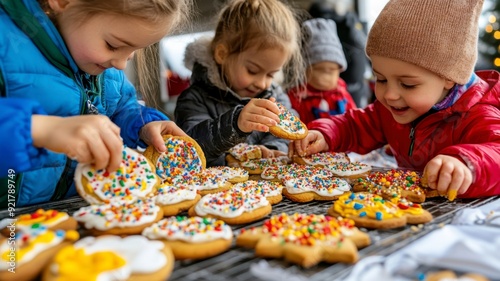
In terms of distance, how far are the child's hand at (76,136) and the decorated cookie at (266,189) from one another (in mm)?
504

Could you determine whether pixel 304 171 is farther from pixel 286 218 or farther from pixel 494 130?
pixel 494 130

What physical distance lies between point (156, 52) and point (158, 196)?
0.76 meters

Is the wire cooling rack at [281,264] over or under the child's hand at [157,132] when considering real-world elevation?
under

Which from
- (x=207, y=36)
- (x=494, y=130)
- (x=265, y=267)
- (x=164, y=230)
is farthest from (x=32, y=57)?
(x=494, y=130)

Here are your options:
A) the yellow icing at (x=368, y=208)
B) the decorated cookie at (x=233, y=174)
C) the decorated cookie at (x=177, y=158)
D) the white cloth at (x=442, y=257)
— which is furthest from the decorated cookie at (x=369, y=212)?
the decorated cookie at (x=177, y=158)

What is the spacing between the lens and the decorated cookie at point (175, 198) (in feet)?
4.17

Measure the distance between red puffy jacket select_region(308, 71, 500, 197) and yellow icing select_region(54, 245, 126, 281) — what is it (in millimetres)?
1128

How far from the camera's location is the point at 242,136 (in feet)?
6.02

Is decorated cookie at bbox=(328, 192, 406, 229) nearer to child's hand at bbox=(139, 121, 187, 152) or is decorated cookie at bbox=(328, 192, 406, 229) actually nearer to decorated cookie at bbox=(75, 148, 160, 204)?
decorated cookie at bbox=(75, 148, 160, 204)

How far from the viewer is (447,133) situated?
1761mm

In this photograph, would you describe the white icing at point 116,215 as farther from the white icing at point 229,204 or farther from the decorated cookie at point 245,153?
the decorated cookie at point 245,153

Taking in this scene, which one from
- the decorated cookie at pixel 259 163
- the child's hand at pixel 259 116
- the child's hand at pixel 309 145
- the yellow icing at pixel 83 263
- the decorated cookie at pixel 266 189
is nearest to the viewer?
the yellow icing at pixel 83 263

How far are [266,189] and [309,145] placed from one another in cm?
62

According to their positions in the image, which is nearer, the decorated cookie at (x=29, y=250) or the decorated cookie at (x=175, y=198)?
the decorated cookie at (x=29, y=250)
